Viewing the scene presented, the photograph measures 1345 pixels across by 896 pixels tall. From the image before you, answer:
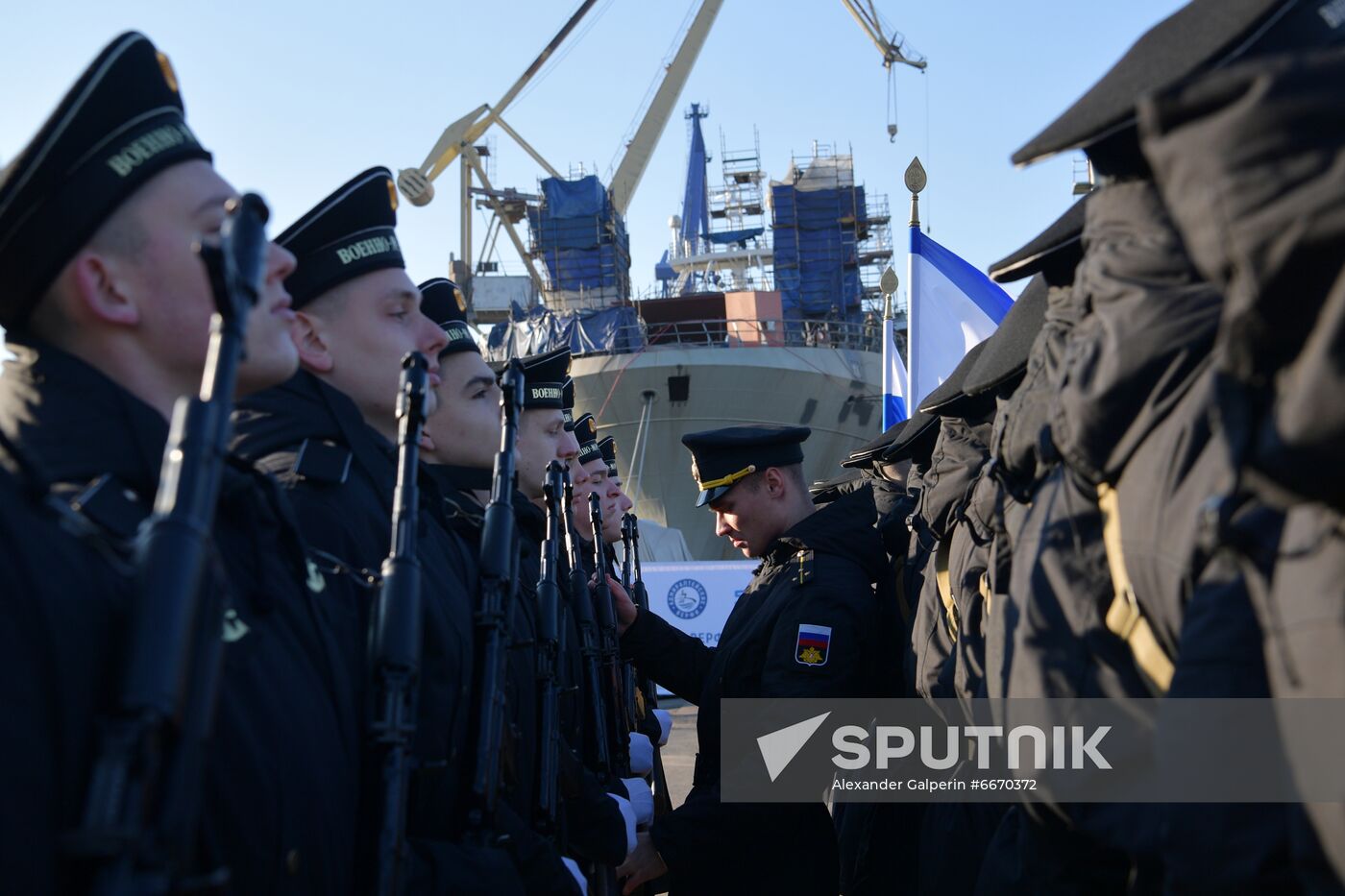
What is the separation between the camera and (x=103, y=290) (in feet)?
6.19

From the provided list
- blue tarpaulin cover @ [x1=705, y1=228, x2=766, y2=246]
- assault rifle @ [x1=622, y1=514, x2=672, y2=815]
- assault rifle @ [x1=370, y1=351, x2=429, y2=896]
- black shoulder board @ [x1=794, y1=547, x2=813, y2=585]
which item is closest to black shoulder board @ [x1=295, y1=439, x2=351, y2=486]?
assault rifle @ [x1=370, y1=351, x2=429, y2=896]

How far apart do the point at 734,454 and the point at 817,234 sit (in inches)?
1215

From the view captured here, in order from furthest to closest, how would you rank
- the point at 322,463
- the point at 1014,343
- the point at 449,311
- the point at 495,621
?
1. the point at 449,311
2. the point at 1014,343
3. the point at 495,621
4. the point at 322,463

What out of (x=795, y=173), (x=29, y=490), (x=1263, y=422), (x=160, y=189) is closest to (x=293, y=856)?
(x=29, y=490)

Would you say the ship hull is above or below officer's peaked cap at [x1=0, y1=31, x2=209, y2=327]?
above

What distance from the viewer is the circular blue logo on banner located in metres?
13.9

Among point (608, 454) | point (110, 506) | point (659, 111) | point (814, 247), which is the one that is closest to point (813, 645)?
point (110, 506)

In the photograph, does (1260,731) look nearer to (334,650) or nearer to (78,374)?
(334,650)

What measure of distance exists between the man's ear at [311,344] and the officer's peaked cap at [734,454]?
1.94m

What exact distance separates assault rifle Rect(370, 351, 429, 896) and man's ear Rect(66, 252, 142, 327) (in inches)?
22.3

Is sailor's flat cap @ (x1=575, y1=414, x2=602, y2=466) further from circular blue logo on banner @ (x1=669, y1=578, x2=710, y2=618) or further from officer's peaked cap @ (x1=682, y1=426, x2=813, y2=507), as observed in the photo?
circular blue logo on banner @ (x1=669, y1=578, x2=710, y2=618)

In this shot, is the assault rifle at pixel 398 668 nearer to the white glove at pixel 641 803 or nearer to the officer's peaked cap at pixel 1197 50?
the officer's peaked cap at pixel 1197 50

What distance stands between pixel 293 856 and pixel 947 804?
2.19 m

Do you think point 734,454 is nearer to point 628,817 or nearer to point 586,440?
point 628,817
